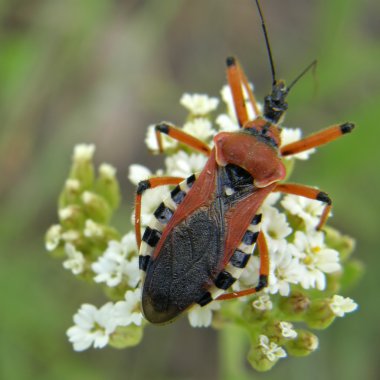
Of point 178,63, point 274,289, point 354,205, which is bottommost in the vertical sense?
point 274,289

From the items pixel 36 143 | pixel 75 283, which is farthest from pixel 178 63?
pixel 75 283

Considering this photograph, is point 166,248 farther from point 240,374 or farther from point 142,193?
point 240,374

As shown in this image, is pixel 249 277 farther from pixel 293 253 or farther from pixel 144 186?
pixel 144 186

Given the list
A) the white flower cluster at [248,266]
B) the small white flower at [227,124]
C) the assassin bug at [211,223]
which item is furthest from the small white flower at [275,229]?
the small white flower at [227,124]

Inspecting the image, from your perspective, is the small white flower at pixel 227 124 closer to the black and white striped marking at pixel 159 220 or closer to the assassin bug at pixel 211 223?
the assassin bug at pixel 211 223

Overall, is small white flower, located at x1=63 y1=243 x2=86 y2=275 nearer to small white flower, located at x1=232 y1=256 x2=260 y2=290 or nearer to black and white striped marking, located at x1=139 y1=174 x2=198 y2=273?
black and white striped marking, located at x1=139 y1=174 x2=198 y2=273

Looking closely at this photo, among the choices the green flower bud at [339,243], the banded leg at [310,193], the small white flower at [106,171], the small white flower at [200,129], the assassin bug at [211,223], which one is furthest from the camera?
the small white flower at [106,171]
